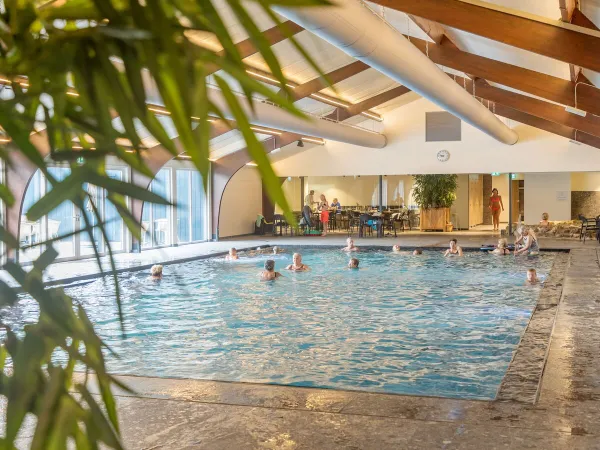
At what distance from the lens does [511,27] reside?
657 centimetres

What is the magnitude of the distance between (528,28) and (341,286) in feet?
18.3

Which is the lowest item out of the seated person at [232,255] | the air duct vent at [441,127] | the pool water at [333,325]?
the pool water at [333,325]

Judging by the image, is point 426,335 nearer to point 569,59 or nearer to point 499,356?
→ point 499,356

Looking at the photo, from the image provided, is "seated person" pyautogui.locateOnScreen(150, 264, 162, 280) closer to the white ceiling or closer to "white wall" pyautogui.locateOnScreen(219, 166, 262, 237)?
the white ceiling

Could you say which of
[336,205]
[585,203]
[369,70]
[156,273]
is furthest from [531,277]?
[336,205]

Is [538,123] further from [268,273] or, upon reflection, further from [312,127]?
[268,273]

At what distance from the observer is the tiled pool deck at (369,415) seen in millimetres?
3236

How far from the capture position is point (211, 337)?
291 inches

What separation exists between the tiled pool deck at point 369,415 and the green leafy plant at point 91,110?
2493 mm

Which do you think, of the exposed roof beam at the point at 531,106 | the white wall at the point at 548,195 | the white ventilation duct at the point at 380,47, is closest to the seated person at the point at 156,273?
the white ventilation duct at the point at 380,47

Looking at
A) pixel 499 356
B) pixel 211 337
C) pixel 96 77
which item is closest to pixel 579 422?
pixel 499 356

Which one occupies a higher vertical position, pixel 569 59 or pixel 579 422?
pixel 569 59

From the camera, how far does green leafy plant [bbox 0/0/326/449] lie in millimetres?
732

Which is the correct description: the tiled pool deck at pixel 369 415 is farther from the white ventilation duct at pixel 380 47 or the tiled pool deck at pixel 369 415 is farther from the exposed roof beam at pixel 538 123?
the exposed roof beam at pixel 538 123
